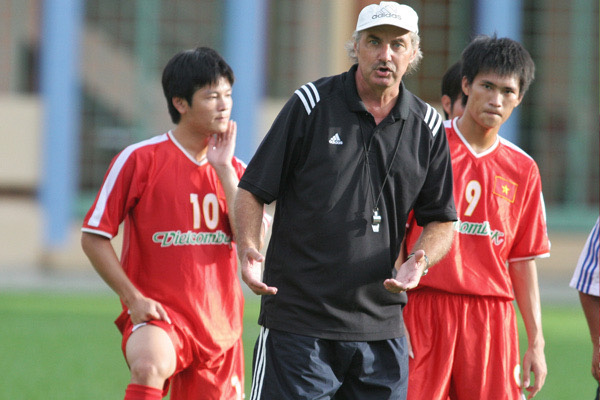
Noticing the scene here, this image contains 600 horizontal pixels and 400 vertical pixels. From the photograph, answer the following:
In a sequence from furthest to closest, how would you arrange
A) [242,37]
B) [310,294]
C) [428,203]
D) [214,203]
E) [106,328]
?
[242,37] → [106,328] → [214,203] → [428,203] → [310,294]

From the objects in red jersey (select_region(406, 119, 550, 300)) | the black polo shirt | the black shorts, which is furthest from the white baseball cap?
the black shorts

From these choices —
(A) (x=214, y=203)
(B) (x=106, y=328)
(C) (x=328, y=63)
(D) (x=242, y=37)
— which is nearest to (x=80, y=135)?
(D) (x=242, y=37)

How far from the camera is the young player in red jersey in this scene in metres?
5.59

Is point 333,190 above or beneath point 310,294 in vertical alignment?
above

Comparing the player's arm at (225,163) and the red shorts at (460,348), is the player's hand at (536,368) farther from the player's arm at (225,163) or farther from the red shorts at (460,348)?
the player's arm at (225,163)

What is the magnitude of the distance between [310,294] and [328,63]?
14.4 m

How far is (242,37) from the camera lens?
60.8 feet

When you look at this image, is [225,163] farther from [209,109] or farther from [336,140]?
[336,140]

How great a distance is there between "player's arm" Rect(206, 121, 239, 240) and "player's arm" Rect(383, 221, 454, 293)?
1.19 meters

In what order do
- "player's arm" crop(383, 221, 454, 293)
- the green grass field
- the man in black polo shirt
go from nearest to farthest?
"player's arm" crop(383, 221, 454, 293) < the man in black polo shirt < the green grass field

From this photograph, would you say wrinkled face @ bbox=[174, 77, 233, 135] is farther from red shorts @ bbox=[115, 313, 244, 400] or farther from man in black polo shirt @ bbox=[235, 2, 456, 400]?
man in black polo shirt @ bbox=[235, 2, 456, 400]

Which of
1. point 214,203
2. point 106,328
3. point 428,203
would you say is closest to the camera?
point 428,203

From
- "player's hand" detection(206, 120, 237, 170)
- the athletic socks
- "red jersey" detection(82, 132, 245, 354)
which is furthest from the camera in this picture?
"player's hand" detection(206, 120, 237, 170)

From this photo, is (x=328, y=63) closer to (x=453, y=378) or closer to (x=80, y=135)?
(x=80, y=135)
